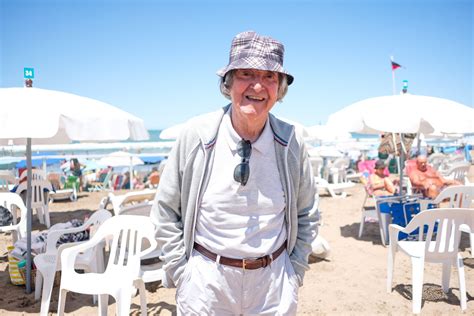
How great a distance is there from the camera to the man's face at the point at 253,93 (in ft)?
4.77

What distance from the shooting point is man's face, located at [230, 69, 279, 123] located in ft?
4.77

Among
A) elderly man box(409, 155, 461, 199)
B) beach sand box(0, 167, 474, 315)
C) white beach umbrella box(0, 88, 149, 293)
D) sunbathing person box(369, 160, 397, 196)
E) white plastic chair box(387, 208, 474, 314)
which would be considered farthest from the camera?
sunbathing person box(369, 160, 397, 196)

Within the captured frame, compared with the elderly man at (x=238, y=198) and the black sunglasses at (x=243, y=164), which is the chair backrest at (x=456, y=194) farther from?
the black sunglasses at (x=243, y=164)

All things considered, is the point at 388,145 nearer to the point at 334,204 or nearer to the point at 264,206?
the point at 334,204

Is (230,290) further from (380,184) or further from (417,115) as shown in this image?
(380,184)

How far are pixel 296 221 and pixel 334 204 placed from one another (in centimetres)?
778

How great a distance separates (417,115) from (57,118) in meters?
4.46

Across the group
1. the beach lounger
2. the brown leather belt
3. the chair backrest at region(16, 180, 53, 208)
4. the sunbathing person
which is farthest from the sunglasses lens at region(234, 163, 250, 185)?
the beach lounger

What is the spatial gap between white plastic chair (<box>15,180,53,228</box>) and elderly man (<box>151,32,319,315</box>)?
6.30 m

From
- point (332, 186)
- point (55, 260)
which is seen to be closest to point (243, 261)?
point (55, 260)

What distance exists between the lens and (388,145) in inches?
231

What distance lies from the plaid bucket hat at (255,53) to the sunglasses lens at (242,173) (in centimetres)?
41

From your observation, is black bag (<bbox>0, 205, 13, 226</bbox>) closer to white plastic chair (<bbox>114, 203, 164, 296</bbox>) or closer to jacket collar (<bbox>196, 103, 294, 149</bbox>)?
white plastic chair (<bbox>114, 203, 164, 296</bbox>)

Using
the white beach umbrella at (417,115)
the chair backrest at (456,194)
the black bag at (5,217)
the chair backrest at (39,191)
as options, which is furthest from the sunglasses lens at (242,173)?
the chair backrest at (39,191)
